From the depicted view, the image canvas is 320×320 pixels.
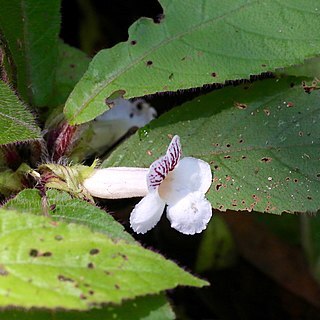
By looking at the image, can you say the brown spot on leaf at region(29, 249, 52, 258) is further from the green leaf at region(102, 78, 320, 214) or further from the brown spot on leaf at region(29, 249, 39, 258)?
the green leaf at region(102, 78, 320, 214)

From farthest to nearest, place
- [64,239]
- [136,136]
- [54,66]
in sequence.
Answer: [54,66] → [136,136] → [64,239]

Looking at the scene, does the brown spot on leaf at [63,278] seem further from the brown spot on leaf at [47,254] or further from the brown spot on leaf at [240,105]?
the brown spot on leaf at [240,105]

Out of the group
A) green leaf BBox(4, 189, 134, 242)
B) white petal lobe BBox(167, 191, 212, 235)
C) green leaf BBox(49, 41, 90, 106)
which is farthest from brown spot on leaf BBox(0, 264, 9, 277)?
green leaf BBox(49, 41, 90, 106)

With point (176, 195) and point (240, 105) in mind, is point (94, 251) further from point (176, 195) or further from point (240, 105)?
point (240, 105)

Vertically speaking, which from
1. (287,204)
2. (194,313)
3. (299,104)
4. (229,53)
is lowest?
(194,313)

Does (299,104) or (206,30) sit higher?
(206,30)

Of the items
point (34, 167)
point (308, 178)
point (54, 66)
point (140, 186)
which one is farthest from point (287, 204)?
point (54, 66)

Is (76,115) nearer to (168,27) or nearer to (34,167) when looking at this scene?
(34,167)
